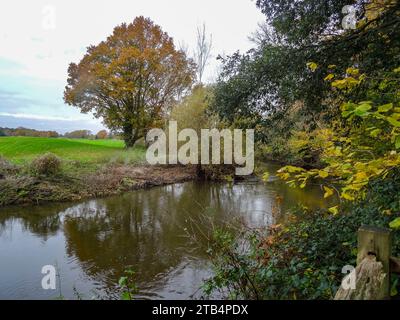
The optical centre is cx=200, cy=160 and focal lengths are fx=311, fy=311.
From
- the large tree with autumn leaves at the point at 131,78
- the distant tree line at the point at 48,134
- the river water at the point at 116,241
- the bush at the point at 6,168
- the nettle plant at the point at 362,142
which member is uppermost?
the large tree with autumn leaves at the point at 131,78

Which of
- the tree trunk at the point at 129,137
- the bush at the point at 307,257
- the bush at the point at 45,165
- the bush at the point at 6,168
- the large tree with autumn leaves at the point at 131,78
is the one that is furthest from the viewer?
the tree trunk at the point at 129,137

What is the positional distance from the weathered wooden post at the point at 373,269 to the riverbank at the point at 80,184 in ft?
34.9

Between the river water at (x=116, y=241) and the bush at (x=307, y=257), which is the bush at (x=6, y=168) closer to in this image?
the river water at (x=116, y=241)

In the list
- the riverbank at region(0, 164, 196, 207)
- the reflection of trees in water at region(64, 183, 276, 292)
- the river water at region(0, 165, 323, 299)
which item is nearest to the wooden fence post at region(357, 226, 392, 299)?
the river water at region(0, 165, 323, 299)

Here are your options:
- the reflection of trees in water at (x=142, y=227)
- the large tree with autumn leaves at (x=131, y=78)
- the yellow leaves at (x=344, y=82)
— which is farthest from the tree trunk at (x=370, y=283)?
the large tree with autumn leaves at (x=131, y=78)

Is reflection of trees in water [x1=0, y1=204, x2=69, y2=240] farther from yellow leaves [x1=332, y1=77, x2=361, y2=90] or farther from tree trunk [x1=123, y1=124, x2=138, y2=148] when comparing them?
tree trunk [x1=123, y1=124, x2=138, y2=148]

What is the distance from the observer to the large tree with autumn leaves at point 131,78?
2095 cm

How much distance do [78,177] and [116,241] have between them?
6062 millimetres

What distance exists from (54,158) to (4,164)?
1764mm

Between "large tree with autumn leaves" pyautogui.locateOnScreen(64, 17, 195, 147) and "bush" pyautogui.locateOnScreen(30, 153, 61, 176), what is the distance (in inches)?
394

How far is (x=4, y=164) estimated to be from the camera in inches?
455

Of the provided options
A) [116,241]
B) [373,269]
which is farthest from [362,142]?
[116,241]

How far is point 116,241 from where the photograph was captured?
7.32 m
